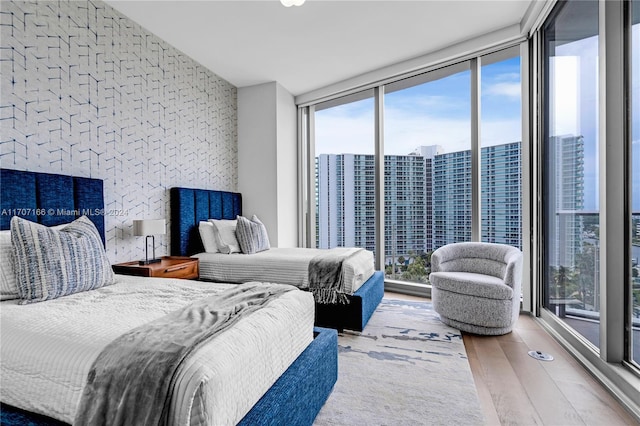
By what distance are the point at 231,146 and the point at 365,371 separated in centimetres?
369

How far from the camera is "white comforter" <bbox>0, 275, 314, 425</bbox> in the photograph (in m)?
0.94

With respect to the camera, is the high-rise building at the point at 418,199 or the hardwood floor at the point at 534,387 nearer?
the hardwood floor at the point at 534,387

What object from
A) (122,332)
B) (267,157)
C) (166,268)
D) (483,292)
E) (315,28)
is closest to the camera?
(122,332)

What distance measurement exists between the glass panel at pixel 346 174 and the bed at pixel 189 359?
119 inches

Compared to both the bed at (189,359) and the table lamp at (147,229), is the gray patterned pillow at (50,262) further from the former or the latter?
the table lamp at (147,229)

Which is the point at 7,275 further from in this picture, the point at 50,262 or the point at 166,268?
the point at 166,268

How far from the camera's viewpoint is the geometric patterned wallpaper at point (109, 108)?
2.23m

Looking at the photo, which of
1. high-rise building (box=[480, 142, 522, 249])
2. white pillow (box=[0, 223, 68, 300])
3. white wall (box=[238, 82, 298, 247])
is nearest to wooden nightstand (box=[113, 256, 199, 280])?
white pillow (box=[0, 223, 68, 300])

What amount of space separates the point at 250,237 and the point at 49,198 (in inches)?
72.3

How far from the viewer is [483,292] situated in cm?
269

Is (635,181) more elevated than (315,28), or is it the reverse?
(315,28)

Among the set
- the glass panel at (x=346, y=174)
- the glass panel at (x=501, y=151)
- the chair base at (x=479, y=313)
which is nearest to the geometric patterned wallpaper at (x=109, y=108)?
the glass panel at (x=346, y=174)

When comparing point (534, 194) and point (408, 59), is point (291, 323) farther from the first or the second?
point (408, 59)

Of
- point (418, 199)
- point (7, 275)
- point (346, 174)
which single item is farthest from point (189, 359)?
point (346, 174)
